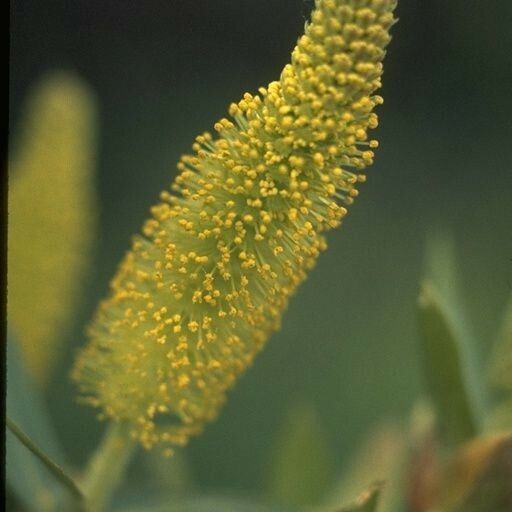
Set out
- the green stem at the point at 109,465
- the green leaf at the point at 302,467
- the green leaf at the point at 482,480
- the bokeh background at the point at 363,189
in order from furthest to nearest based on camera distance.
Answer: the bokeh background at the point at 363,189 < the green leaf at the point at 302,467 < the green stem at the point at 109,465 < the green leaf at the point at 482,480

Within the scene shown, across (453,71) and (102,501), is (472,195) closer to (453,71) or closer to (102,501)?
(453,71)

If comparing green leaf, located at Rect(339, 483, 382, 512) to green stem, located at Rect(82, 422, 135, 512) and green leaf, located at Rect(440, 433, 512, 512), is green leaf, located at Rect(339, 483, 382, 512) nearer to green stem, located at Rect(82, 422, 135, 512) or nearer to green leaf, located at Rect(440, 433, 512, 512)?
green leaf, located at Rect(440, 433, 512, 512)

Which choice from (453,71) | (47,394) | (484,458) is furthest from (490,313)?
(484,458)

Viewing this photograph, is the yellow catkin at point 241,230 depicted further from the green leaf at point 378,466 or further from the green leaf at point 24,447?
the green leaf at point 378,466

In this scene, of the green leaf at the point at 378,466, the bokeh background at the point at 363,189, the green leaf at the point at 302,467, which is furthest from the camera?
the bokeh background at the point at 363,189

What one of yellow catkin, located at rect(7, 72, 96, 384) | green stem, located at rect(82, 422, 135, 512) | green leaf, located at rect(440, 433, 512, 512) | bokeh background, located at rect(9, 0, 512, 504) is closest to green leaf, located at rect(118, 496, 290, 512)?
green stem, located at rect(82, 422, 135, 512)

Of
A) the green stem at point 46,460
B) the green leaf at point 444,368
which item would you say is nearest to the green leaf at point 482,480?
the green leaf at point 444,368
